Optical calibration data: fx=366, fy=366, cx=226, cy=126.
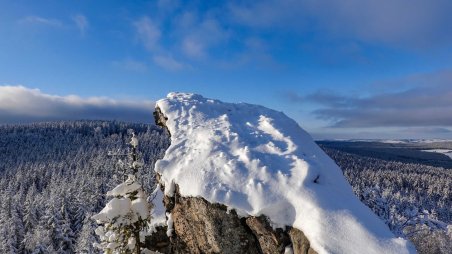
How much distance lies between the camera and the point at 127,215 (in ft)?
44.6

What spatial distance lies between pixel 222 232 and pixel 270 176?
2.48 metres

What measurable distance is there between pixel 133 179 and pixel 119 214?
138 centimetres

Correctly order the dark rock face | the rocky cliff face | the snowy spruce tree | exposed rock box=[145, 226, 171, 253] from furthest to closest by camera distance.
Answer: exposed rock box=[145, 226, 171, 253] → the snowy spruce tree → the dark rock face → the rocky cliff face

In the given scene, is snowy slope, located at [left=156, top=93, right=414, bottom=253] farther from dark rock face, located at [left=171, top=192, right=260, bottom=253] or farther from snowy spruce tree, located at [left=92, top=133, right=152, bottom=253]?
snowy spruce tree, located at [left=92, top=133, right=152, bottom=253]

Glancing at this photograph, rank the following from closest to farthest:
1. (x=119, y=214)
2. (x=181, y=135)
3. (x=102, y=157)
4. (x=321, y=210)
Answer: (x=321, y=210) → (x=119, y=214) → (x=181, y=135) → (x=102, y=157)

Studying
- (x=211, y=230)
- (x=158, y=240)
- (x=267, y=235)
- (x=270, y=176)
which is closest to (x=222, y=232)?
(x=211, y=230)

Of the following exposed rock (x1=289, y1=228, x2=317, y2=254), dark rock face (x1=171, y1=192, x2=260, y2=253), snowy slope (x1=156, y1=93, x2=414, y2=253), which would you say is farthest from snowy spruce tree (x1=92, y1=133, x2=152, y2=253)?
exposed rock (x1=289, y1=228, x2=317, y2=254)

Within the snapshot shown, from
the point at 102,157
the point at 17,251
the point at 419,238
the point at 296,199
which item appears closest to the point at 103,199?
the point at 17,251

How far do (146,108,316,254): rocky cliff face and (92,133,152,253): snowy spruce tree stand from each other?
4.14 feet

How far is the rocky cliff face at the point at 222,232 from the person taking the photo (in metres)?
11.4

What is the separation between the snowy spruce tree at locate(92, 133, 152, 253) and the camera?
13.4 meters

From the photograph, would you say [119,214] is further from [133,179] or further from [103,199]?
[103,199]

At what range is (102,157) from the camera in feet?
567

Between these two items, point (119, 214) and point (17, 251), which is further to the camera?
point (17, 251)
